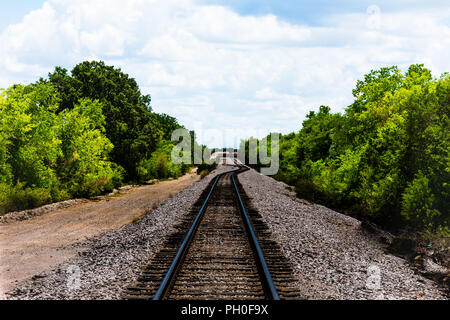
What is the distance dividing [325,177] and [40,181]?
1666cm

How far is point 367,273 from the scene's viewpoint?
24.5ft

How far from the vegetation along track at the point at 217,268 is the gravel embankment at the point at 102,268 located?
1.07ft

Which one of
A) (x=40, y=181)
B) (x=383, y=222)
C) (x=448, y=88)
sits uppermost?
(x=448, y=88)

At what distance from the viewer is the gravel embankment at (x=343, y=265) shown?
6402 millimetres

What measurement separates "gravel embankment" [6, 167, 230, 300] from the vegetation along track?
1.07ft

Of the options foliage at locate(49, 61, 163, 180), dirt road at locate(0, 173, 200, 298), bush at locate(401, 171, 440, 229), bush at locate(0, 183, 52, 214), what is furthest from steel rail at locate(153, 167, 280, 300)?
foliage at locate(49, 61, 163, 180)

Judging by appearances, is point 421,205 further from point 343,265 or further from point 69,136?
point 69,136

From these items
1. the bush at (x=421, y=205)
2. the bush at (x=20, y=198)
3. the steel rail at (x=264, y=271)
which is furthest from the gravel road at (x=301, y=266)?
the bush at (x=20, y=198)

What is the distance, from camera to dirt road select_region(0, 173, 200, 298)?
8.40 meters

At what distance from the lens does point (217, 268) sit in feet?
24.1

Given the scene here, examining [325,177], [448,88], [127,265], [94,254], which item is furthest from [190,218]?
[325,177]

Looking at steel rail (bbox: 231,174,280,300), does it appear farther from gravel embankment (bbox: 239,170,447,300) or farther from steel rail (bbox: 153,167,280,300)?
gravel embankment (bbox: 239,170,447,300)

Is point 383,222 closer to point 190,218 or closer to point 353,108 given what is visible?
point 190,218

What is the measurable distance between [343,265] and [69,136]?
20.0 m
